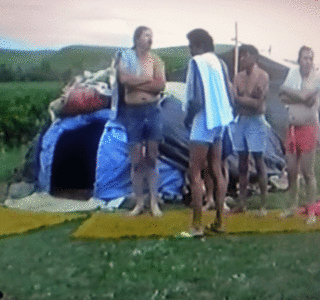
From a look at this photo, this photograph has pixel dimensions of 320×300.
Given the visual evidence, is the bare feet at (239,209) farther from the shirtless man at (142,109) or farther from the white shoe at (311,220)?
the shirtless man at (142,109)

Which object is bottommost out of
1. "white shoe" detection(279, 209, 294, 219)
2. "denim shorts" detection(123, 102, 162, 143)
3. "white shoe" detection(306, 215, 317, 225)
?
"white shoe" detection(306, 215, 317, 225)

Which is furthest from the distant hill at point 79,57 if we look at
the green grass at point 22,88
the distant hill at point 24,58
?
the green grass at point 22,88

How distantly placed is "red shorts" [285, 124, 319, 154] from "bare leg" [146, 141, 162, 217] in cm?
89

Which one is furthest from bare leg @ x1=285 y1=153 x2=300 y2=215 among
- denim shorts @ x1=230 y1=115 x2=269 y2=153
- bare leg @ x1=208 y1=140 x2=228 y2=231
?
bare leg @ x1=208 y1=140 x2=228 y2=231

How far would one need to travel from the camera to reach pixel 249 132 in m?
4.53

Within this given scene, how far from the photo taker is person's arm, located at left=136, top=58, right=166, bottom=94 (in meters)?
4.08

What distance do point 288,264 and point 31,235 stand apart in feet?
5.39

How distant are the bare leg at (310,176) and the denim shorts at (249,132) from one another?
309 millimetres

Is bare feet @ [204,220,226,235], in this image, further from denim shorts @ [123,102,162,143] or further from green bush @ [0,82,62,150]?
green bush @ [0,82,62,150]

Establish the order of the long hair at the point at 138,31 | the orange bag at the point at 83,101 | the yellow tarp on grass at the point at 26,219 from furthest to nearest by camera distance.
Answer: the orange bag at the point at 83,101 < the yellow tarp on grass at the point at 26,219 < the long hair at the point at 138,31

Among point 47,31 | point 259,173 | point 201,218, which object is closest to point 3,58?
point 47,31

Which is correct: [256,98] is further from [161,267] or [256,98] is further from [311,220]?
[161,267]

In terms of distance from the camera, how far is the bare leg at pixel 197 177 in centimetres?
439

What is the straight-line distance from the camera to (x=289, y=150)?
4688 mm
